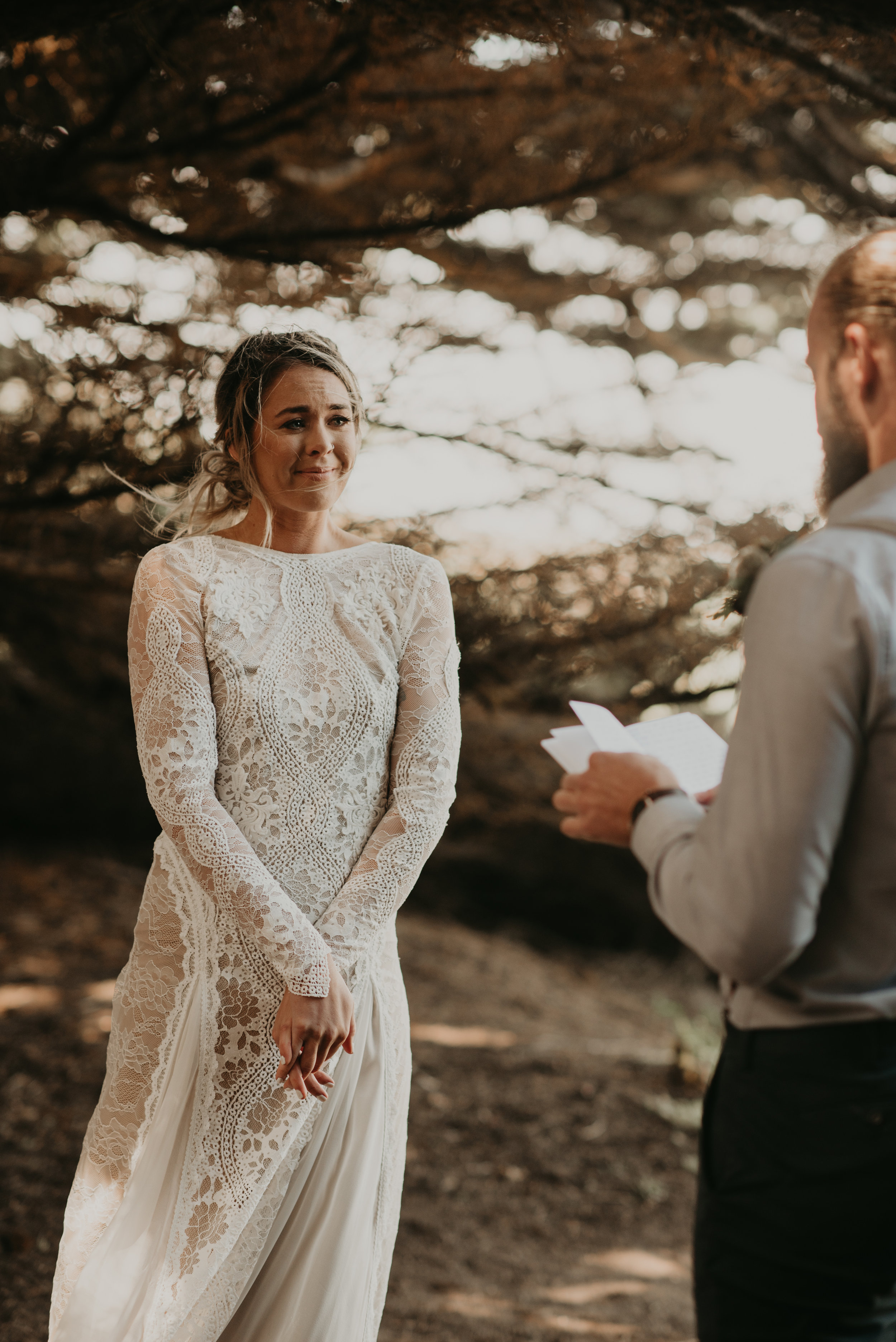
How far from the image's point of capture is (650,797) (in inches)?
52.0

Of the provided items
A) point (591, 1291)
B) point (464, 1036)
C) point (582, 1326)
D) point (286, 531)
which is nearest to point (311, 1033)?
point (286, 531)

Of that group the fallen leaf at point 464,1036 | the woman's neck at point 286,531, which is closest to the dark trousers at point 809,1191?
the woman's neck at point 286,531

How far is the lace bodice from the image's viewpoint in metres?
1.90

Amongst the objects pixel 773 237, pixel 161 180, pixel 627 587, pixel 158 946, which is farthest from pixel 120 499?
pixel 773 237

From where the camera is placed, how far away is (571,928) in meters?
8.07

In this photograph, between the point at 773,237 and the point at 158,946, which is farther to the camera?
the point at 773,237

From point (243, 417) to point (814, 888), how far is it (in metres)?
1.54

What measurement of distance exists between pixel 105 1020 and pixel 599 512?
334 cm

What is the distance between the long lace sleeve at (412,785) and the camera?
1.98 metres

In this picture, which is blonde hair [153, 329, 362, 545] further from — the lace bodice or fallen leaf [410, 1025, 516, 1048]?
fallen leaf [410, 1025, 516, 1048]

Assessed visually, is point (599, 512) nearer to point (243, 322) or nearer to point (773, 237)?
point (243, 322)

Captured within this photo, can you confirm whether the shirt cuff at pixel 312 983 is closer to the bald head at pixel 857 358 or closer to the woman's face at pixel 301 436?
the woman's face at pixel 301 436

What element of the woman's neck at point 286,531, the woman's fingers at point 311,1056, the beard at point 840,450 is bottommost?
the woman's fingers at point 311,1056

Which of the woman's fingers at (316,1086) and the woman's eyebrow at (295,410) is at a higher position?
the woman's eyebrow at (295,410)
